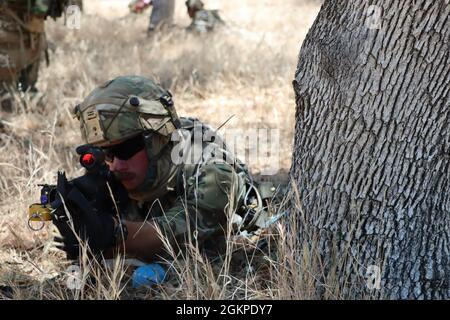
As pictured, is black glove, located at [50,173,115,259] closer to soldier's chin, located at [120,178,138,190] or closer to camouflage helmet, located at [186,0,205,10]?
soldier's chin, located at [120,178,138,190]

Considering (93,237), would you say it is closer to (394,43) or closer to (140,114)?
(140,114)

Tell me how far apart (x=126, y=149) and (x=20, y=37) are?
384 cm

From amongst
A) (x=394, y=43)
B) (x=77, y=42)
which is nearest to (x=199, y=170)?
(x=394, y=43)

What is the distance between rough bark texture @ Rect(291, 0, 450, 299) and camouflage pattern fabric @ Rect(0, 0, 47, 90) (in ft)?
14.6

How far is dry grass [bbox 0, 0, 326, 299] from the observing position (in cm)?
261

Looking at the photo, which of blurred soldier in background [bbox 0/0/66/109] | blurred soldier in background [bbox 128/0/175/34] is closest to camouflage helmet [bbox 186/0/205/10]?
blurred soldier in background [bbox 128/0/175/34]

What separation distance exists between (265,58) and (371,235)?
215 inches

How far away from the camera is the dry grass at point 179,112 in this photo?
8.57 feet

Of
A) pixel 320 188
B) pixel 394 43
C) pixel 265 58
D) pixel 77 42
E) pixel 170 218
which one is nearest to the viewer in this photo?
pixel 394 43

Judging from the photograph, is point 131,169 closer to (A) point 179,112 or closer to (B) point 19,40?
(A) point 179,112

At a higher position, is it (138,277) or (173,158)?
(173,158)

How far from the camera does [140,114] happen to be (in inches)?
122

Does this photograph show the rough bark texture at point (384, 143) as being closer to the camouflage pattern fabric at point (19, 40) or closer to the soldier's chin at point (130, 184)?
the soldier's chin at point (130, 184)

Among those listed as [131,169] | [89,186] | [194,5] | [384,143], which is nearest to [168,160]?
[131,169]
